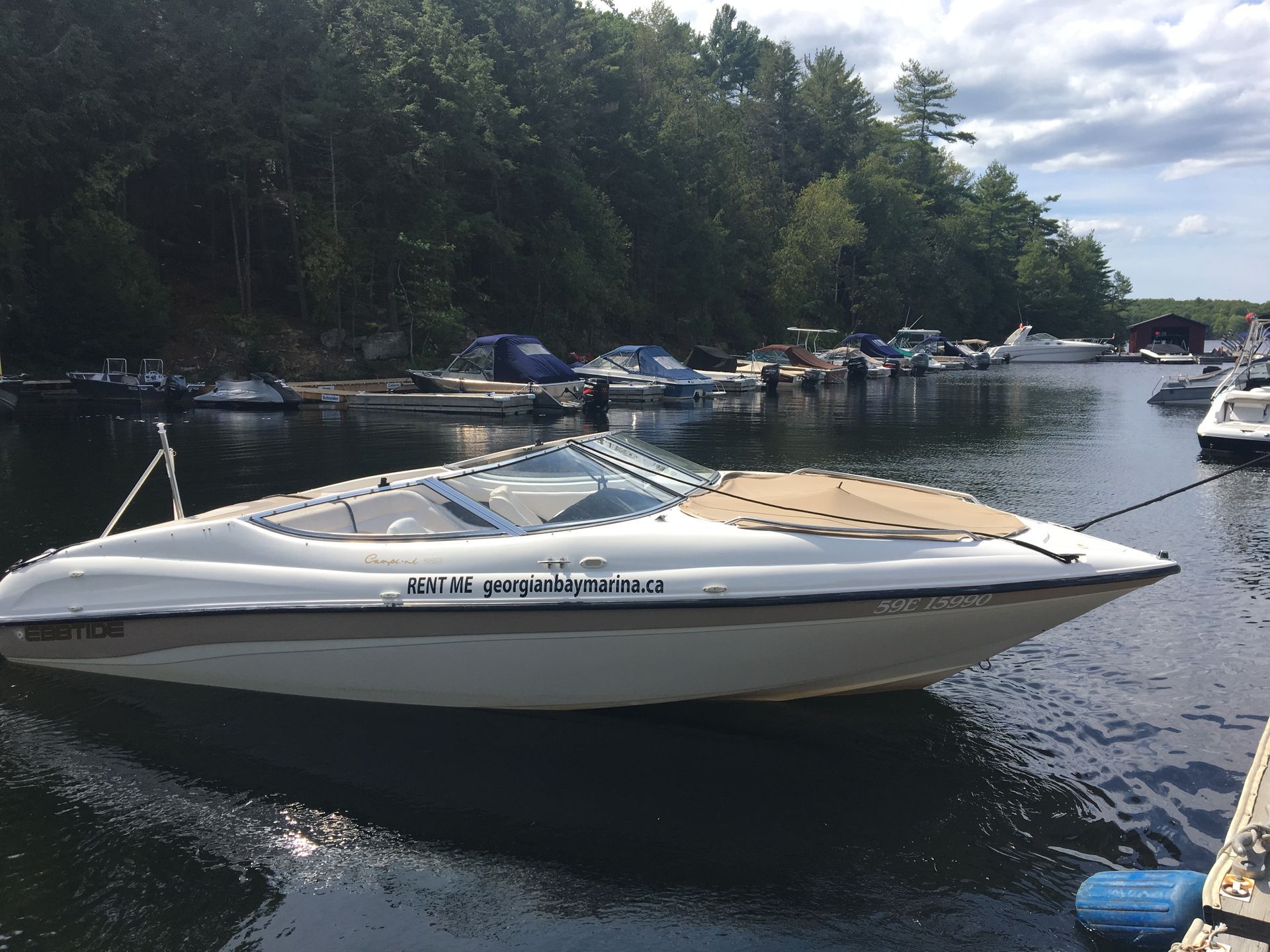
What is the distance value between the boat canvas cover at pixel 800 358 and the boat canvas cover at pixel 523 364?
18.7m

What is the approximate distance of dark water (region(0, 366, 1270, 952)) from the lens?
4621mm

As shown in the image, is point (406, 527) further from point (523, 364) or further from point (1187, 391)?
point (1187, 391)

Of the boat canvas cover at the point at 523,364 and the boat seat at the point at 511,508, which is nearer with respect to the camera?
the boat seat at the point at 511,508

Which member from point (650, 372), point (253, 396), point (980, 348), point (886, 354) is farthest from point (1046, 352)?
point (253, 396)

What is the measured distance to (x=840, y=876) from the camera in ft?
16.1

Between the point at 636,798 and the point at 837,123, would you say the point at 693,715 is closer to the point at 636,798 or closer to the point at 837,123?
the point at 636,798

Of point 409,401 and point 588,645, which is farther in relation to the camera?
point 409,401

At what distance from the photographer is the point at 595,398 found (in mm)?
30984

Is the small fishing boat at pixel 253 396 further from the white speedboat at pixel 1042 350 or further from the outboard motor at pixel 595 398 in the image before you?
the white speedboat at pixel 1042 350

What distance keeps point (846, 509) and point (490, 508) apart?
8.61 ft

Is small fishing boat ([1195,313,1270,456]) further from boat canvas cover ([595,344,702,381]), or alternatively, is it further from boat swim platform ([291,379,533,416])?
boat swim platform ([291,379,533,416])

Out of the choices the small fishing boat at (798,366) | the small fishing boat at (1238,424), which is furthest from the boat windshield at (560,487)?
the small fishing boat at (798,366)

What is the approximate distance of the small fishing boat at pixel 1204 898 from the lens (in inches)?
143

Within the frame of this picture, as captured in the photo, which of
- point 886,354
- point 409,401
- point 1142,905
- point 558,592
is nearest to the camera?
point 1142,905
